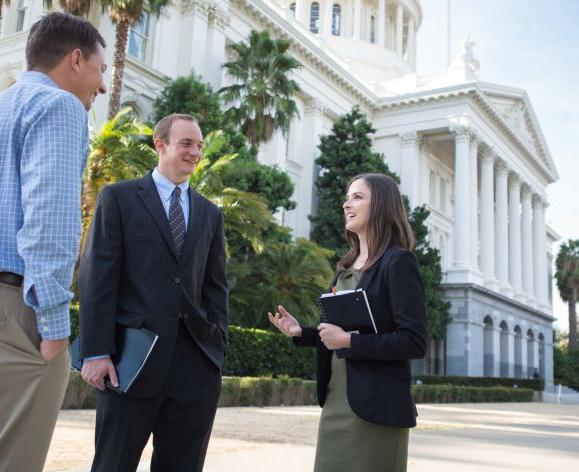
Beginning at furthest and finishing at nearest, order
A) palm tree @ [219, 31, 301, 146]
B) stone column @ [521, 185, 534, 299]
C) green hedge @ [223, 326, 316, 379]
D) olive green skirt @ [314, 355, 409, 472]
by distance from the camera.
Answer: stone column @ [521, 185, 534, 299] < palm tree @ [219, 31, 301, 146] < green hedge @ [223, 326, 316, 379] < olive green skirt @ [314, 355, 409, 472]

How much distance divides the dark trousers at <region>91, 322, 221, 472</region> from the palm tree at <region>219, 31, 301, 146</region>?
2326 centimetres

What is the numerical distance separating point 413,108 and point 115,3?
2793 cm

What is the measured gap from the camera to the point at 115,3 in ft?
60.5

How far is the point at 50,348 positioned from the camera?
222cm

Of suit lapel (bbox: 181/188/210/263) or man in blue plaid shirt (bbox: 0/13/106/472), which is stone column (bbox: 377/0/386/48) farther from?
man in blue plaid shirt (bbox: 0/13/106/472)

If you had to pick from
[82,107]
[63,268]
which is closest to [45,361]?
[63,268]

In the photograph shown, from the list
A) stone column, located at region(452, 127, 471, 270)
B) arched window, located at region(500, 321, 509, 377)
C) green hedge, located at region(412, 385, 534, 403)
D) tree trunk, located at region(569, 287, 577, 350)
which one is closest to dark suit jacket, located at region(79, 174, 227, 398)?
green hedge, located at region(412, 385, 534, 403)

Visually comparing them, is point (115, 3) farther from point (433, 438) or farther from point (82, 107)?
point (82, 107)

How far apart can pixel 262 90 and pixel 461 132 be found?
1908 cm

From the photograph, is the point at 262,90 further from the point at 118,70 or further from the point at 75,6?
the point at 75,6

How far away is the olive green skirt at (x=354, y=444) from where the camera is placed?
8.89ft

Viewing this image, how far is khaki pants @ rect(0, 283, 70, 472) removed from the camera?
2.21 metres

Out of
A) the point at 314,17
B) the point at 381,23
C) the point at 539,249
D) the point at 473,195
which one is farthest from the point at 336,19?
the point at 539,249

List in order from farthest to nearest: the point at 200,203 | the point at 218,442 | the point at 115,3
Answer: the point at 115,3
the point at 218,442
the point at 200,203
